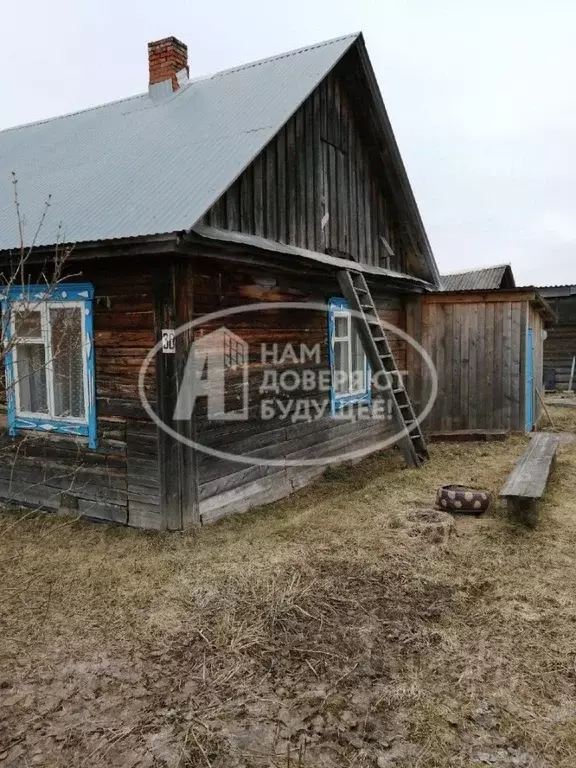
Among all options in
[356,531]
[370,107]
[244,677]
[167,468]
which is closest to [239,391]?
[167,468]

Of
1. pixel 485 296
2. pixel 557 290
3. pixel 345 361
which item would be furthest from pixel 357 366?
pixel 557 290

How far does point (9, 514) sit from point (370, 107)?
7.79 metres

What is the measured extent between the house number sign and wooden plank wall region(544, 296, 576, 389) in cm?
1814

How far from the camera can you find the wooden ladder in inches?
301

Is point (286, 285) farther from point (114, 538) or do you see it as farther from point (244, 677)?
point (244, 677)

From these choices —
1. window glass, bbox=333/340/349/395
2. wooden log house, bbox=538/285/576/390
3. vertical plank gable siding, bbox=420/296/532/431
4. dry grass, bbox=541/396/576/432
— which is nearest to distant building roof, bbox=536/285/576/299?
wooden log house, bbox=538/285/576/390

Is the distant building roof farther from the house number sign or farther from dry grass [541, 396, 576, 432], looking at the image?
the house number sign

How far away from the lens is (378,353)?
323 inches

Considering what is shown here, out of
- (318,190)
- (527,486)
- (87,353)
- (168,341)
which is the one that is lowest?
(527,486)

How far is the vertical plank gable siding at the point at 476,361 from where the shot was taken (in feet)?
34.4

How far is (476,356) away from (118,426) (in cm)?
714

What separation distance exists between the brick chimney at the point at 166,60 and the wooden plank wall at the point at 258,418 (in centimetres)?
465

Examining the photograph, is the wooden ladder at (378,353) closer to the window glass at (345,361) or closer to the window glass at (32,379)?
the window glass at (345,361)

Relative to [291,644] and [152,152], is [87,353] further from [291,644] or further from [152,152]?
[291,644]
